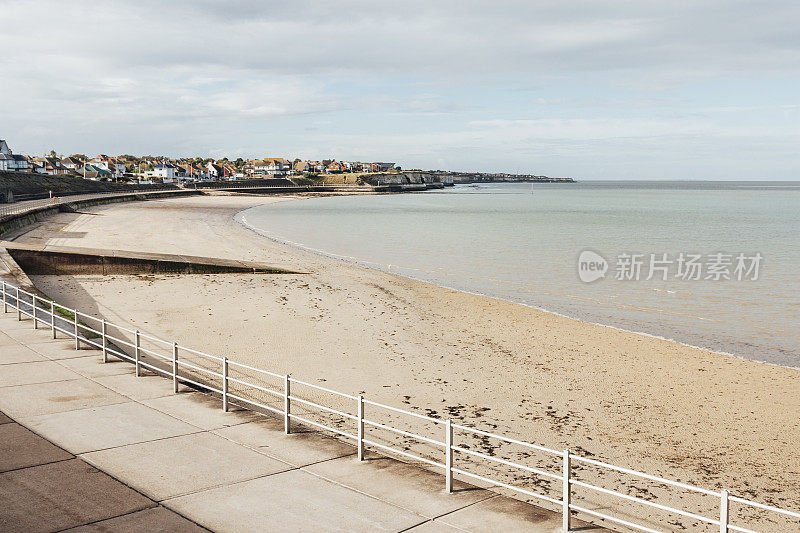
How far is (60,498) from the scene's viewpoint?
6746mm

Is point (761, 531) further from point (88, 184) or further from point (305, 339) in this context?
point (88, 184)

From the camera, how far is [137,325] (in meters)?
18.8

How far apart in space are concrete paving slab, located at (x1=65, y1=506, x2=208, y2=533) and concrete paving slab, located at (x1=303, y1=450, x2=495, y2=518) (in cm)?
183

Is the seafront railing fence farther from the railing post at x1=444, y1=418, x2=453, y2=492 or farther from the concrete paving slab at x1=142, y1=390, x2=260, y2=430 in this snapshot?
the concrete paving slab at x1=142, y1=390, x2=260, y2=430

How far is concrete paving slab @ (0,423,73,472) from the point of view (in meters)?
7.66

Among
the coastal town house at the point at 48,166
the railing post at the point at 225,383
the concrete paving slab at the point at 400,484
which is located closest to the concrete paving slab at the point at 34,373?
the railing post at the point at 225,383

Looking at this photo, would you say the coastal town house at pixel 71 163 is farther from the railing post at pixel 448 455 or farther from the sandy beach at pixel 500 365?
the railing post at pixel 448 455

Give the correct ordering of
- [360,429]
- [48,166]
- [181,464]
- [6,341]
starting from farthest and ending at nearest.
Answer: [48,166] < [6,341] < [360,429] < [181,464]

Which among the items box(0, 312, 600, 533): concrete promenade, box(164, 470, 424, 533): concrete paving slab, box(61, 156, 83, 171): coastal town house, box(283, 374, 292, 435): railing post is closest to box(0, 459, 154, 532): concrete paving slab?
box(0, 312, 600, 533): concrete promenade

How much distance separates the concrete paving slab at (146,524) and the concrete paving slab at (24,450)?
6.49 feet

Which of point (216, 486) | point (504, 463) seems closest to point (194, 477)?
point (216, 486)

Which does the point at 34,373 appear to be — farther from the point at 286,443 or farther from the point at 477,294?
the point at 477,294

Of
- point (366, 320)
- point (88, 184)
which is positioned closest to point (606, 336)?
point (366, 320)

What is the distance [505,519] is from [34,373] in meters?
9.26
